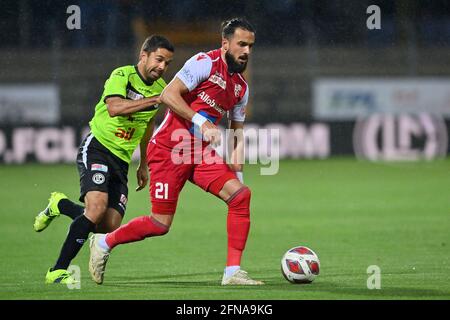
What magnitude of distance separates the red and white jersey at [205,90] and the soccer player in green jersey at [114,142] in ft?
0.98

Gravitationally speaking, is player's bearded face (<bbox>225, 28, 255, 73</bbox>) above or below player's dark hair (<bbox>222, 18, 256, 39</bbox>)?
below

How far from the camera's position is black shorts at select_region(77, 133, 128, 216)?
8.93 metres

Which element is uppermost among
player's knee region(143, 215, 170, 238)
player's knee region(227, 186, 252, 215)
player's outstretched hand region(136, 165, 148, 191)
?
player's outstretched hand region(136, 165, 148, 191)

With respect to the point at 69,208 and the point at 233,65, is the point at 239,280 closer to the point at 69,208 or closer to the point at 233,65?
the point at 233,65

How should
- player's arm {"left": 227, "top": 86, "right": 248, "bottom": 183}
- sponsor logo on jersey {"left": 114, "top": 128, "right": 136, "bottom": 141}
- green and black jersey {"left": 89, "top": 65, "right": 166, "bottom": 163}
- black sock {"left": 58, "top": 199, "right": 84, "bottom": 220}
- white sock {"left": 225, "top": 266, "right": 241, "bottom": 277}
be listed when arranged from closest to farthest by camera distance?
white sock {"left": 225, "top": 266, "right": 241, "bottom": 277} < player's arm {"left": 227, "top": 86, "right": 248, "bottom": 183} < green and black jersey {"left": 89, "top": 65, "right": 166, "bottom": 163} < sponsor logo on jersey {"left": 114, "top": 128, "right": 136, "bottom": 141} < black sock {"left": 58, "top": 199, "right": 84, "bottom": 220}

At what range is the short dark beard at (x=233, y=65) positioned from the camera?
28.0 feet

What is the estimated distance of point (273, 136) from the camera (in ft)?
81.5

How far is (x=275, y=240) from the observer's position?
39.8 ft

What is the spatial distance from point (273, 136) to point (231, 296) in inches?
681

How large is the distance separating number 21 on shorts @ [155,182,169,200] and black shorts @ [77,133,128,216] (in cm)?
57

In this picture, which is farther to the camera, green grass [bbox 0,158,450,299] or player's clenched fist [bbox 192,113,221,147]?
green grass [bbox 0,158,450,299]

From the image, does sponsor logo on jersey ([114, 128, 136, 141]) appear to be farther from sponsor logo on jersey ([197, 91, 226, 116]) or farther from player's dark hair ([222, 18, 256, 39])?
player's dark hair ([222, 18, 256, 39])

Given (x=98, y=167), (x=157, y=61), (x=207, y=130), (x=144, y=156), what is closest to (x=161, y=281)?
(x=98, y=167)

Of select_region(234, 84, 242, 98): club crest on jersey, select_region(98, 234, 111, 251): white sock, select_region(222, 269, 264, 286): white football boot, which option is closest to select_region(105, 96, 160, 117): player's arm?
select_region(234, 84, 242, 98): club crest on jersey
